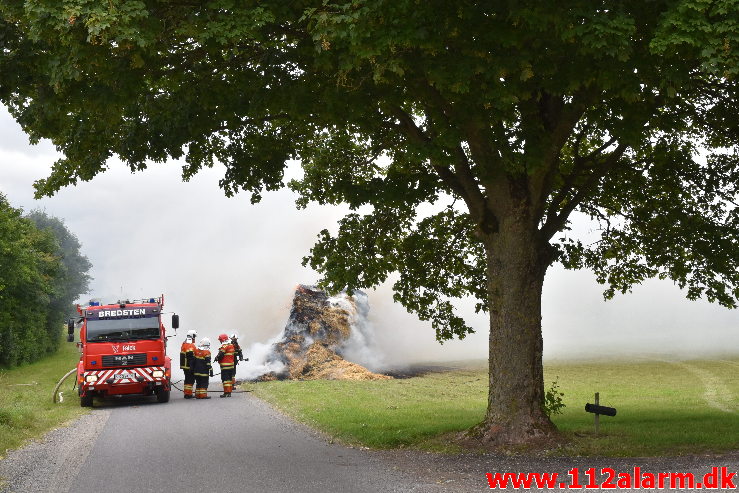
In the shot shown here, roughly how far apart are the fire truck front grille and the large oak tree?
8339 mm

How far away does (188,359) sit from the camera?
23703 mm

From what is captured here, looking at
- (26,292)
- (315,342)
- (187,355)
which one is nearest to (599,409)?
(187,355)

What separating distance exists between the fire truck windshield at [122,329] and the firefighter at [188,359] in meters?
0.95

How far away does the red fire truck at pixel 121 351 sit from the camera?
22.8 metres

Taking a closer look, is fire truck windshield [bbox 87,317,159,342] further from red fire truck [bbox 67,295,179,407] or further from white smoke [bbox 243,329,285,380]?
white smoke [bbox 243,329,285,380]

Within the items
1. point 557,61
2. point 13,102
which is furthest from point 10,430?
point 557,61

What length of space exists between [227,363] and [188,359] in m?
1.20

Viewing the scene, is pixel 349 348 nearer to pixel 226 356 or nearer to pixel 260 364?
pixel 260 364

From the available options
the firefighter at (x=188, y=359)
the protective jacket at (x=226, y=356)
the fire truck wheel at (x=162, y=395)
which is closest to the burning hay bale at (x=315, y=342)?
the firefighter at (x=188, y=359)

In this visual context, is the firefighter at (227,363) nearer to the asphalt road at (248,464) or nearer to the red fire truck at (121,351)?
the red fire truck at (121,351)

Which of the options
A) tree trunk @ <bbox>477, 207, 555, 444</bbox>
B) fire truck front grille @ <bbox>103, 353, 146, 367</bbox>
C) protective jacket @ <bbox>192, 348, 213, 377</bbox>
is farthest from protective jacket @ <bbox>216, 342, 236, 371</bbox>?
tree trunk @ <bbox>477, 207, 555, 444</bbox>

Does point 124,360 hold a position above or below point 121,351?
below

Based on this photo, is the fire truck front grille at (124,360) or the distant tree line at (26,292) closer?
the fire truck front grille at (124,360)

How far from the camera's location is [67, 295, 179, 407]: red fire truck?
22.8 meters
